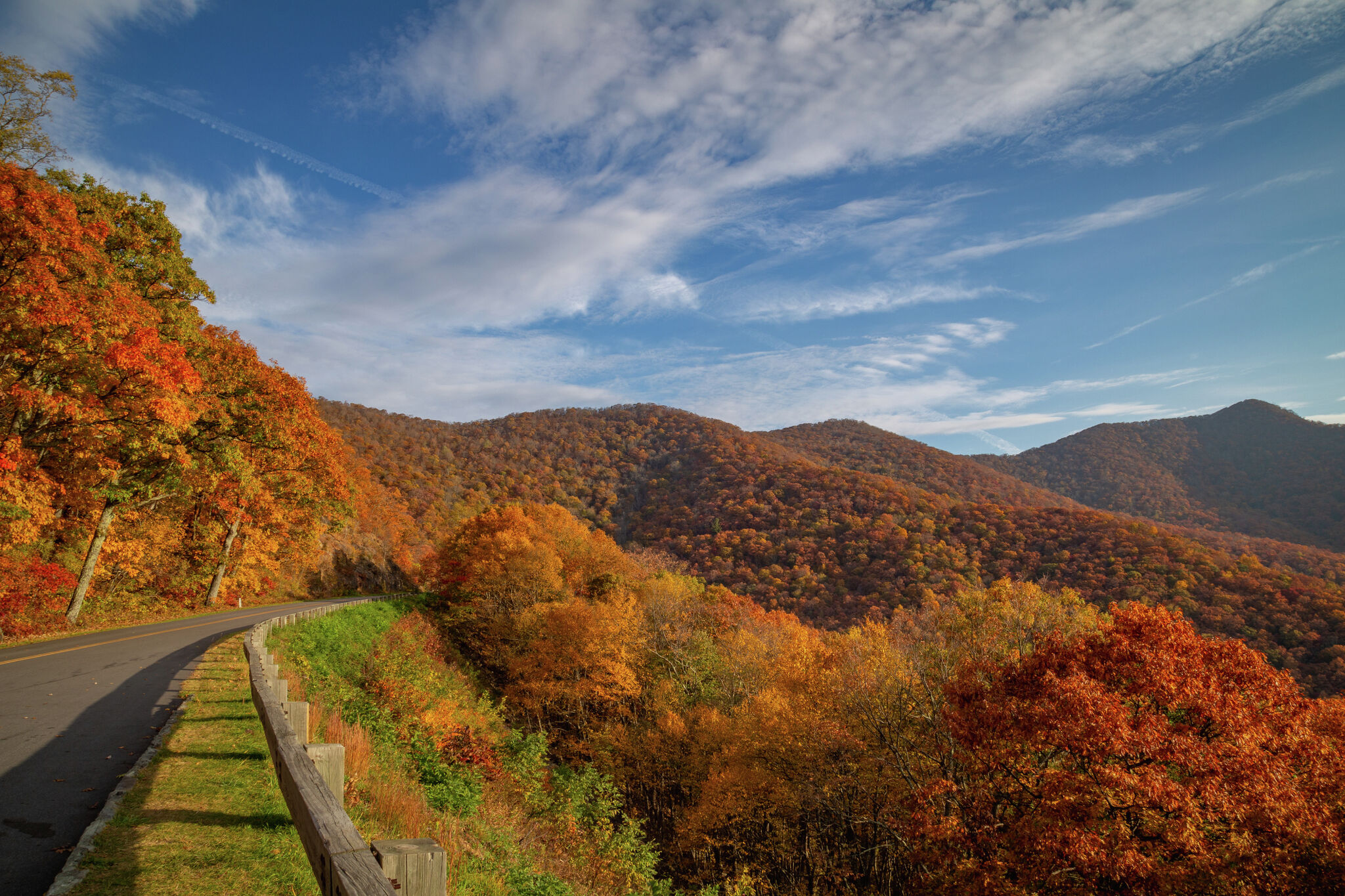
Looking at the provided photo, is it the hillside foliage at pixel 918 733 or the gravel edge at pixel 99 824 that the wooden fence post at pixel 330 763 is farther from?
the hillside foliage at pixel 918 733

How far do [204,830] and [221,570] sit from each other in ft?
93.1

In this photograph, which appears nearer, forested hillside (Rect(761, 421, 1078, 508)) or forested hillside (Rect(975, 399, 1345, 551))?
forested hillside (Rect(975, 399, 1345, 551))

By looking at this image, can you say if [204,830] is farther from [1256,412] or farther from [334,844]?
[1256,412]

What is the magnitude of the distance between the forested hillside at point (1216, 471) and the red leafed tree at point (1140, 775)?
10169 centimetres

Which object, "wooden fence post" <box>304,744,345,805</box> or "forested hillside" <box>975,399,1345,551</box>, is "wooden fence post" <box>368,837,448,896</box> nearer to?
"wooden fence post" <box>304,744,345,805</box>

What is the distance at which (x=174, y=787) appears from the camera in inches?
228

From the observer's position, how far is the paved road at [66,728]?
4.71 m

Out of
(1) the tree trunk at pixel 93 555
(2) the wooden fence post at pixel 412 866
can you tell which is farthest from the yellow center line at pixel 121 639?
(2) the wooden fence post at pixel 412 866

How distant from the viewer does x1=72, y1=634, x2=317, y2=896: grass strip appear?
13.8ft

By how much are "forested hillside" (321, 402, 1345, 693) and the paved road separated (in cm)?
5055

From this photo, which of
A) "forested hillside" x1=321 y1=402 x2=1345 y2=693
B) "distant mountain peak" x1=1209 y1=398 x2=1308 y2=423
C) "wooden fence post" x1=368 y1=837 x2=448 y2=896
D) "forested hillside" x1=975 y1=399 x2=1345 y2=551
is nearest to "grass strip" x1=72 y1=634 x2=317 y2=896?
"wooden fence post" x1=368 y1=837 x2=448 y2=896

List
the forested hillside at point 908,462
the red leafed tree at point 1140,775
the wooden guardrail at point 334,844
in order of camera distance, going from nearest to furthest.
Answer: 1. the wooden guardrail at point 334,844
2. the red leafed tree at point 1140,775
3. the forested hillside at point 908,462

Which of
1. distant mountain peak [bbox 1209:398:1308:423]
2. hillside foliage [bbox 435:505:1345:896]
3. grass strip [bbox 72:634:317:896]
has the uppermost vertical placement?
distant mountain peak [bbox 1209:398:1308:423]

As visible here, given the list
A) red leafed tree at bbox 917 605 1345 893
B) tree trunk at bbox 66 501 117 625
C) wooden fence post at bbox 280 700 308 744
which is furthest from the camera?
tree trunk at bbox 66 501 117 625
